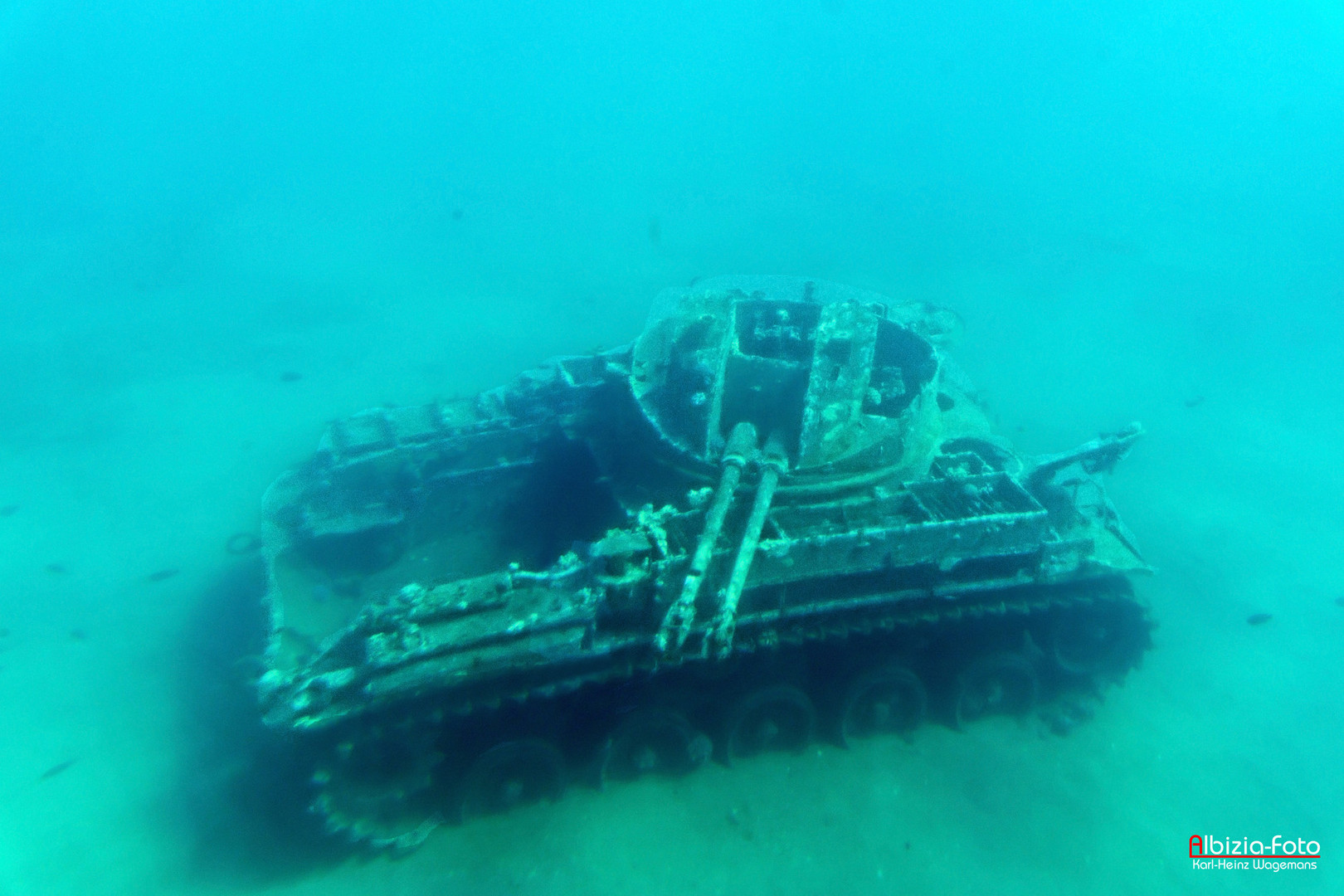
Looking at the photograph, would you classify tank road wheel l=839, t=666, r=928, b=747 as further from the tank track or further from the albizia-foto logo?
the albizia-foto logo

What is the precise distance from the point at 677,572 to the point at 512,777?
3.06 m

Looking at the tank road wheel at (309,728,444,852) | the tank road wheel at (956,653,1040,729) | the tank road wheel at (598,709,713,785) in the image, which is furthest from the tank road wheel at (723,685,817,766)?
the tank road wheel at (309,728,444,852)

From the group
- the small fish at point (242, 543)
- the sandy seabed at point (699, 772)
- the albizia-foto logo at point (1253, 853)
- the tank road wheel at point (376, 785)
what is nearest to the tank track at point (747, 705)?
the tank road wheel at point (376, 785)

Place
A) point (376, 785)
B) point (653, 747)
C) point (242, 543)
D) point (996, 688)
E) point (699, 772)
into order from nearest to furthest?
point (376, 785) < point (653, 747) < point (699, 772) < point (996, 688) < point (242, 543)

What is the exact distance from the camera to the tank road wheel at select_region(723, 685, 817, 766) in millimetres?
8422

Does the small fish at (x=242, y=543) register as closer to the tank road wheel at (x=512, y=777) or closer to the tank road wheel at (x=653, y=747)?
the tank road wheel at (x=512, y=777)

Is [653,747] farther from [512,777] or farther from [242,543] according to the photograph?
[242,543]

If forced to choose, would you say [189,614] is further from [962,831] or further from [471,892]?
[962,831]

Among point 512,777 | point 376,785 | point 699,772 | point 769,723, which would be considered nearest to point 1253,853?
point 769,723

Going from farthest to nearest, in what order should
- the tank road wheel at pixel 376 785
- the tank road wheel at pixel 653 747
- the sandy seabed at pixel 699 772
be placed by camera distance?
the tank road wheel at pixel 653 747 < the sandy seabed at pixel 699 772 < the tank road wheel at pixel 376 785

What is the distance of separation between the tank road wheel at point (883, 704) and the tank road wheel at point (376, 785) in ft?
16.1

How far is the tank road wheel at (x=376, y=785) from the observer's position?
671cm

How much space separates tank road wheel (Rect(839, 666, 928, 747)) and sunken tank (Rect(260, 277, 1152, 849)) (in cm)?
3

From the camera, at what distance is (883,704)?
891 centimetres
